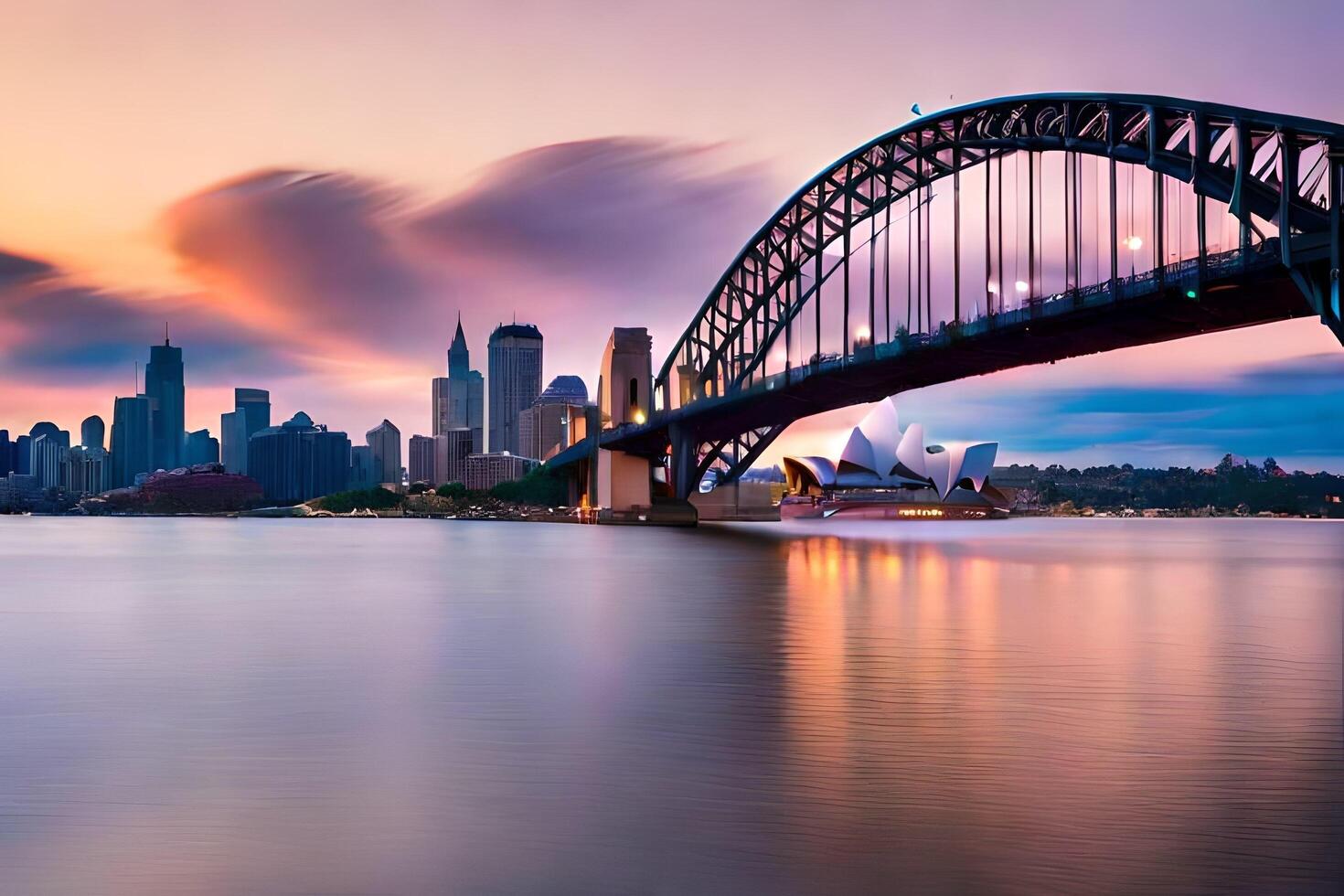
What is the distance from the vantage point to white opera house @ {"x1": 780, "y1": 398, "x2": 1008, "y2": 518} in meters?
117

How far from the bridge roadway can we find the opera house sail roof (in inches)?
2247

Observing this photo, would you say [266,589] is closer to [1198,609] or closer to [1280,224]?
[1198,609]

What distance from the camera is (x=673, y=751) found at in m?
8.34

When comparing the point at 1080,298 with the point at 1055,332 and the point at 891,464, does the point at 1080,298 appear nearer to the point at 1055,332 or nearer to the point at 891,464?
the point at 1055,332

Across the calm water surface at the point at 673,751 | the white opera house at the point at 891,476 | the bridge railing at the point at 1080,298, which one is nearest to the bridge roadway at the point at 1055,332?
the bridge railing at the point at 1080,298

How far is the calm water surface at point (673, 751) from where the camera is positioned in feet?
18.4

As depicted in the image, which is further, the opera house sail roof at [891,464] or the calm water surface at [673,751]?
the opera house sail roof at [891,464]

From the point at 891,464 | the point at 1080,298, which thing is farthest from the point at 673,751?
the point at 891,464

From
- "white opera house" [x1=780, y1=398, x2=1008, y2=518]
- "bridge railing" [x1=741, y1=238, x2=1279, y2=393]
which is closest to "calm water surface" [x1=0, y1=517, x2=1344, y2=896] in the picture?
"bridge railing" [x1=741, y1=238, x2=1279, y2=393]

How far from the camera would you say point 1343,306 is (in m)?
26.1

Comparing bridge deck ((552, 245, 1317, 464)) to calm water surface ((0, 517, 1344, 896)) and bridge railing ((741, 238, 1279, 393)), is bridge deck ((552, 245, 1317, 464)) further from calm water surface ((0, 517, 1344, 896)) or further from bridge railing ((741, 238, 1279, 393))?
calm water surface ((0, 517, 1344, 896))

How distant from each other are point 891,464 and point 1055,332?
269 ft

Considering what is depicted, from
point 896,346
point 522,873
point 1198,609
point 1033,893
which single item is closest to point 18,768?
point 522,873

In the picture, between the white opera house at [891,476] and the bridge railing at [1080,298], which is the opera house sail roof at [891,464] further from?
the bridge railing at [1080,298]
